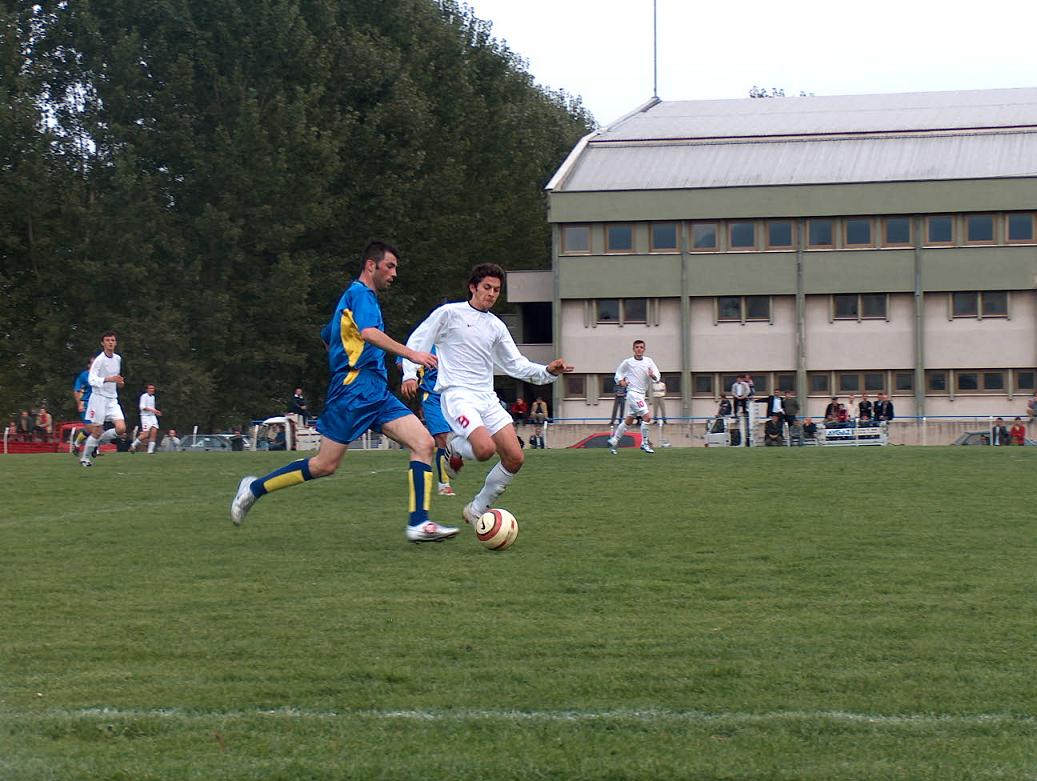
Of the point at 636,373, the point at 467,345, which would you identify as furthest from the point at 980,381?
the point at 467,345

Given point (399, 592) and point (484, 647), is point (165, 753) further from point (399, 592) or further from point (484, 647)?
point (399, 592)

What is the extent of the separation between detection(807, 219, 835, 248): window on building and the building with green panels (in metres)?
0.05

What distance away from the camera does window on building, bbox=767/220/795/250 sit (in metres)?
61.6

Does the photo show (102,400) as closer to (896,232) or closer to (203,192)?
(203,192)

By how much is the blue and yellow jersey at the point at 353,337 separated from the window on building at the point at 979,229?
52.5 m

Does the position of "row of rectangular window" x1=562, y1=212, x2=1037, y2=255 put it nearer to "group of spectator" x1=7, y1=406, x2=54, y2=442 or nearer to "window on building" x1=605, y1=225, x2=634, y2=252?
"window on building" x1=605, y1=225, x2=634, y2=252

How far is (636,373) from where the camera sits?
29.6 meters

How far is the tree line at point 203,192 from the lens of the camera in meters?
49.1

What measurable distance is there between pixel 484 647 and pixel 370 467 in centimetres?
1611

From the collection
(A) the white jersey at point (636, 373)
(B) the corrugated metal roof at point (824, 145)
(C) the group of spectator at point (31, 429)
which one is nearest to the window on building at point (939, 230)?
(B) the corrugated metal roof at point (824, 145)

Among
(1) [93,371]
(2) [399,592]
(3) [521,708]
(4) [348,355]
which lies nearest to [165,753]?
(3) [521,708]

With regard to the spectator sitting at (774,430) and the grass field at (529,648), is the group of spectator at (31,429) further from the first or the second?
the grass field at (529,648)

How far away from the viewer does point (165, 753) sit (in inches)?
192

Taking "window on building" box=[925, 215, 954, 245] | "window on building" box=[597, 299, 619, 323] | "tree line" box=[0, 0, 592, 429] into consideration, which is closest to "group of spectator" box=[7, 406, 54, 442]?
→ "tree line" box=[0, 0, 592, 429]
